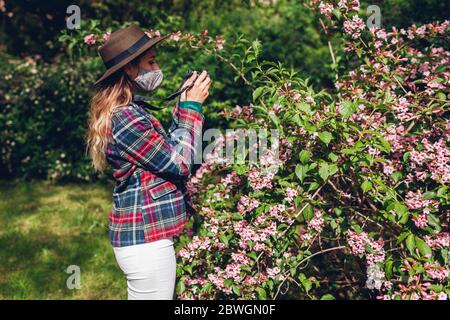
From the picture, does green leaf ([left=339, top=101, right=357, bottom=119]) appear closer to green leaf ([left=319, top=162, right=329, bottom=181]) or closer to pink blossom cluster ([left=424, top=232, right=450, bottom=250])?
green leaf ([left=319, top=162, right=329, bottom=181])

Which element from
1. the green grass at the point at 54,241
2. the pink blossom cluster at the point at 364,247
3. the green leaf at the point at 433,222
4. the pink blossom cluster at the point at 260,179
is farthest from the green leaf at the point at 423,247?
the green grass at the point at 54,241

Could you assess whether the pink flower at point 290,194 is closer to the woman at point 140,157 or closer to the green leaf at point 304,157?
the green leaf at point 304,157

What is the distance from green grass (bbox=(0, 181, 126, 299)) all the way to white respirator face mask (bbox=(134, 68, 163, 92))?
219cm

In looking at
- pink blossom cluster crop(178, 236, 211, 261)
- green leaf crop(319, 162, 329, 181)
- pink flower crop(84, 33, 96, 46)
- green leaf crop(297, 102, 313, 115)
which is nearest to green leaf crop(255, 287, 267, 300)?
pink blossom cluster crop(178, 236, 211, 261)

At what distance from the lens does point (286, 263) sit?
3.06 m

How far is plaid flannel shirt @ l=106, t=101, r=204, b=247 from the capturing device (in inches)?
99.6

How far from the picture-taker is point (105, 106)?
2.64m

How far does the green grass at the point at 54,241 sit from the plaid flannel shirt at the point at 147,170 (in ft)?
6.16

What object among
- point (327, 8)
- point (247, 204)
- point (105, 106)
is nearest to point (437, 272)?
point (247, 204)

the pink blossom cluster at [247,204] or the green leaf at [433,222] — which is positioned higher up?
the green leaf at [433,222]

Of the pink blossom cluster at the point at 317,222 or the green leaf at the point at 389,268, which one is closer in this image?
the green leaf at the point at 389,268

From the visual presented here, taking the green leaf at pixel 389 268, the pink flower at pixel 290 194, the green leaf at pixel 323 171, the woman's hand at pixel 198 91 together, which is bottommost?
the green leaf at pixel 389 268

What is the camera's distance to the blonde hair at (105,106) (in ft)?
8.56
